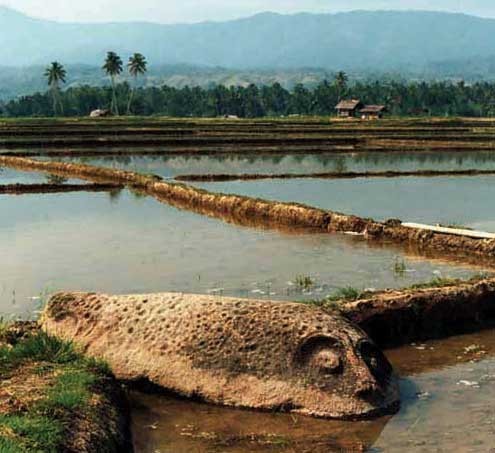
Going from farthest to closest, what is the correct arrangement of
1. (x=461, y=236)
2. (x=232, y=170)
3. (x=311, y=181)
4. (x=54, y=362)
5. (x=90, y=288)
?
1. (x=232, y=170)
2. (x=311, y=181)
3. (x=461, y=236)
4. (x=90, y=288)
5. (x=54, y=362)

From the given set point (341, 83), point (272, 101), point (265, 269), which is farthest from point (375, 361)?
point (272, 101)

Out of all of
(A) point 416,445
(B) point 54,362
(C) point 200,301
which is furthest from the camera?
(C) point 200,301

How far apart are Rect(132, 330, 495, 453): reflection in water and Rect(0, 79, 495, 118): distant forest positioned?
307ft

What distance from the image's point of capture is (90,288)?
10.6 metres

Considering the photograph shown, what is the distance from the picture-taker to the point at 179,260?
493 inches

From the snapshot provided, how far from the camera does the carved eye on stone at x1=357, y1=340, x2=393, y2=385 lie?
6.59 metres

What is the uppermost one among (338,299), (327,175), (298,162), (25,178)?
(338,299)

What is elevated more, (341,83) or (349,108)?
(341,83)

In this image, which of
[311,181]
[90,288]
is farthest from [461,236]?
[311,181]

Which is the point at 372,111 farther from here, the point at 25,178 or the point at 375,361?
the point at 375,361

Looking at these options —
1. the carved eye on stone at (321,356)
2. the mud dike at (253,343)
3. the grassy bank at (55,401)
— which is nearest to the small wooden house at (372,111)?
the mud dike at (253,343)

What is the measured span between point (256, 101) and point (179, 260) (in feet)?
310

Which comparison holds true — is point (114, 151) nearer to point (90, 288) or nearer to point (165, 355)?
point (90, 288)

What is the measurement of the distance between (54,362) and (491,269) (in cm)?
742
